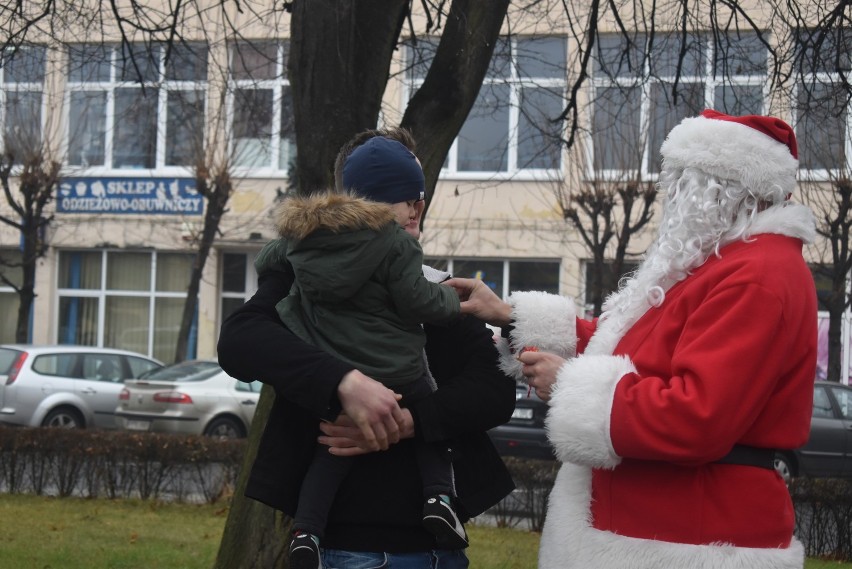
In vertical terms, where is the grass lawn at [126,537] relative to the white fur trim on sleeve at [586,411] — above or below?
below

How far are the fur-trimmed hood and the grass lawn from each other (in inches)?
179

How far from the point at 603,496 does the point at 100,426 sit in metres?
14.8

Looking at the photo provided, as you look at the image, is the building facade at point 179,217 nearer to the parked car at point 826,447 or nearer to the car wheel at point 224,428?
the parked car at point 826,447

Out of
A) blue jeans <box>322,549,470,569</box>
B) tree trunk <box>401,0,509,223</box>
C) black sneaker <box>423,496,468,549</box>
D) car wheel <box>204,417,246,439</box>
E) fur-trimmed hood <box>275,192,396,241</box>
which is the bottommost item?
car wheel <box>204,417,246,439</box>

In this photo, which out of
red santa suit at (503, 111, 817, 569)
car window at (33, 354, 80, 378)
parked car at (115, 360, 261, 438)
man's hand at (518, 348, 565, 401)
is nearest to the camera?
red santa suit at (503, 111, 817, 569)

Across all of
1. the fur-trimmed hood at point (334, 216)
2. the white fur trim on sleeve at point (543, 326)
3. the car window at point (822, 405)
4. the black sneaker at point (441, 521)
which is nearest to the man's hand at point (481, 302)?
Result: the white fur trim on sleeve at point (543, 326)

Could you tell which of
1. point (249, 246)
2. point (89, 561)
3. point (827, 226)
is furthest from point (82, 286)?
point (89, 561)

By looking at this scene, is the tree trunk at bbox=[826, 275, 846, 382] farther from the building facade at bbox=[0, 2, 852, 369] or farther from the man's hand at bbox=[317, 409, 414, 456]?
the man's hand at bbox=[317, 409, 414, 456]

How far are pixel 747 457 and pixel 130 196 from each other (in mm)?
22787

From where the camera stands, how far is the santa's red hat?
239cm

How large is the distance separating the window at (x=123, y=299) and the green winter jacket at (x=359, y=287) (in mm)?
22607

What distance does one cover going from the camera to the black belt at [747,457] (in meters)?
2.26

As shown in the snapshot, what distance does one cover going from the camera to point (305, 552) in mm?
2375

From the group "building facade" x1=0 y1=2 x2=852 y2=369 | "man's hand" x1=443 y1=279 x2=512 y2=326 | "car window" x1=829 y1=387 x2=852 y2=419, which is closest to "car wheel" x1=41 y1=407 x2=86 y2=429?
"building facade" x1=0 y1=2 x2=852 y2=369
